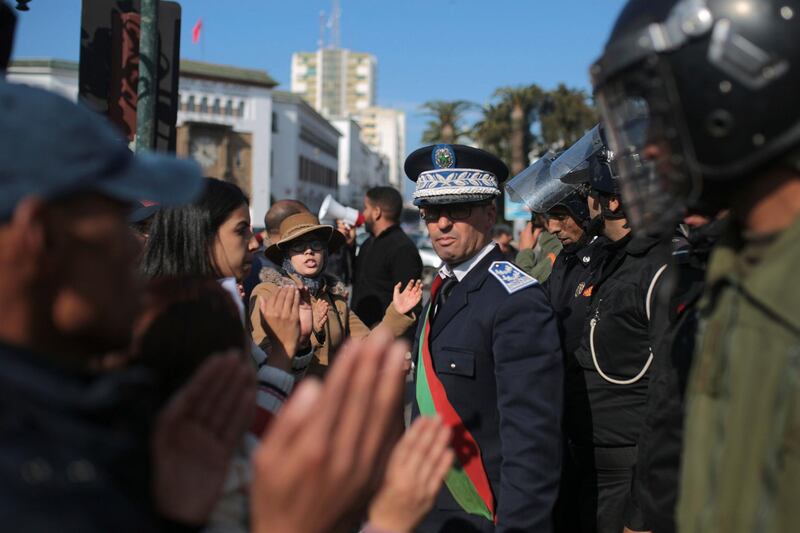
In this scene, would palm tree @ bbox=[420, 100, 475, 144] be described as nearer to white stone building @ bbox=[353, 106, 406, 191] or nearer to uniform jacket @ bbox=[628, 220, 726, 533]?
uniform jacket @ bbox=[628, 220, 726, 533]

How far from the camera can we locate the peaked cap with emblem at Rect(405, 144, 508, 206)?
12.0 feet

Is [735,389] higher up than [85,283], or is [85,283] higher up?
[85,283]

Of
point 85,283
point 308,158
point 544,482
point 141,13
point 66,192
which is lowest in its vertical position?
point 544,482

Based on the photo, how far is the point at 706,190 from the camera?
1.69m

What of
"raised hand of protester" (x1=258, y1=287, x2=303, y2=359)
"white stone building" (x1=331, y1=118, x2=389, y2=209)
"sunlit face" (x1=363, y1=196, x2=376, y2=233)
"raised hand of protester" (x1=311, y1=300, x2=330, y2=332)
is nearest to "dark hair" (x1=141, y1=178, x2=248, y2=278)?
"raised hand of protester" (x1=258, y1=287, x2=303, y2=359)

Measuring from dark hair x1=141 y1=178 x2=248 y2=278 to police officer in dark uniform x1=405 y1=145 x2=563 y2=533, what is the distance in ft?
3.22

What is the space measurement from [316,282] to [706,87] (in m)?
3.97

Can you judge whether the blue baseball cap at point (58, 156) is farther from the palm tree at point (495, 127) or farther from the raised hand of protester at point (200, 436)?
the palm tree at point (495, 127)

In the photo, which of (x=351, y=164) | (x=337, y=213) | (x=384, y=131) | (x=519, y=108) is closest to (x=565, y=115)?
(x=519, y=108)

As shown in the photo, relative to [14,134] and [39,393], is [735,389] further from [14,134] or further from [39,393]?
[14,134]

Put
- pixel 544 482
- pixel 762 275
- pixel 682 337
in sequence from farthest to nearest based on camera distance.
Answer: pixel 544 482
pixel 682 337
pixel 762 275

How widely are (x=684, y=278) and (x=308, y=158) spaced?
82.2m

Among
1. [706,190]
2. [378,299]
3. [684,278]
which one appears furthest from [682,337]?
[378,299]

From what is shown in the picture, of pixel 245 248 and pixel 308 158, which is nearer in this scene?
pixel 245 248
